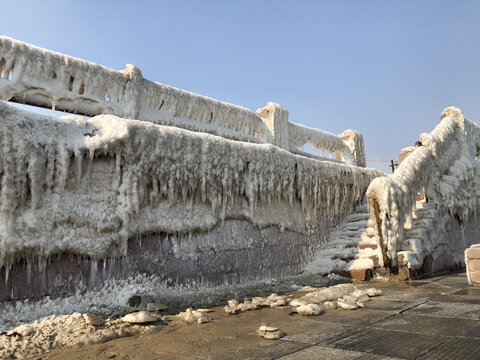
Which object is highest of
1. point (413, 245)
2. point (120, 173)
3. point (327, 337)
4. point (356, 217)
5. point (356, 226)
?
point (120, 173)

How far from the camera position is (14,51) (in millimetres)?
6473

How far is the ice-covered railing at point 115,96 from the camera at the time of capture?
6.57m

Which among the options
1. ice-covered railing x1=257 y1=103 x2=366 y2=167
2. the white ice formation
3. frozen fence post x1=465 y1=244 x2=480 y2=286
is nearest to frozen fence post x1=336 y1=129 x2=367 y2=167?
ice-covered railing x1=257 y1=103 x2=366 y2=167

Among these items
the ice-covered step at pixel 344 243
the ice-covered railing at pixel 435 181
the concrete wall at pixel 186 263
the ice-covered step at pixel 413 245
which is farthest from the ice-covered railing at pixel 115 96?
the ice-covered step at pixel 413 245

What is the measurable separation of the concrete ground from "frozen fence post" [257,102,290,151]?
7417 millimetres

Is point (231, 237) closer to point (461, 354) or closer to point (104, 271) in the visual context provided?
point (104, 271)

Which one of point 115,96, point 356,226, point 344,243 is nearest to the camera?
point 344,243

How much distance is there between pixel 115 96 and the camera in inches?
303

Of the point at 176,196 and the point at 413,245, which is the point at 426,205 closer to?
the point at 413,245

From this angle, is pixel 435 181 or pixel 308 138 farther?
pixel 308 138

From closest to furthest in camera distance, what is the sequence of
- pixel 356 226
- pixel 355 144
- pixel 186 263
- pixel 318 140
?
pixel 186 263 → pixel 356 226 → pixel 318 140 → pixel 355 144

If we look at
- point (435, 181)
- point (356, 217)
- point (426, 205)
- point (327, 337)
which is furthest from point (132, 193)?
point (435, 181)

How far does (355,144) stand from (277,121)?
467cm

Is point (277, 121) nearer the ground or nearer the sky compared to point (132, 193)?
nearer the sky
